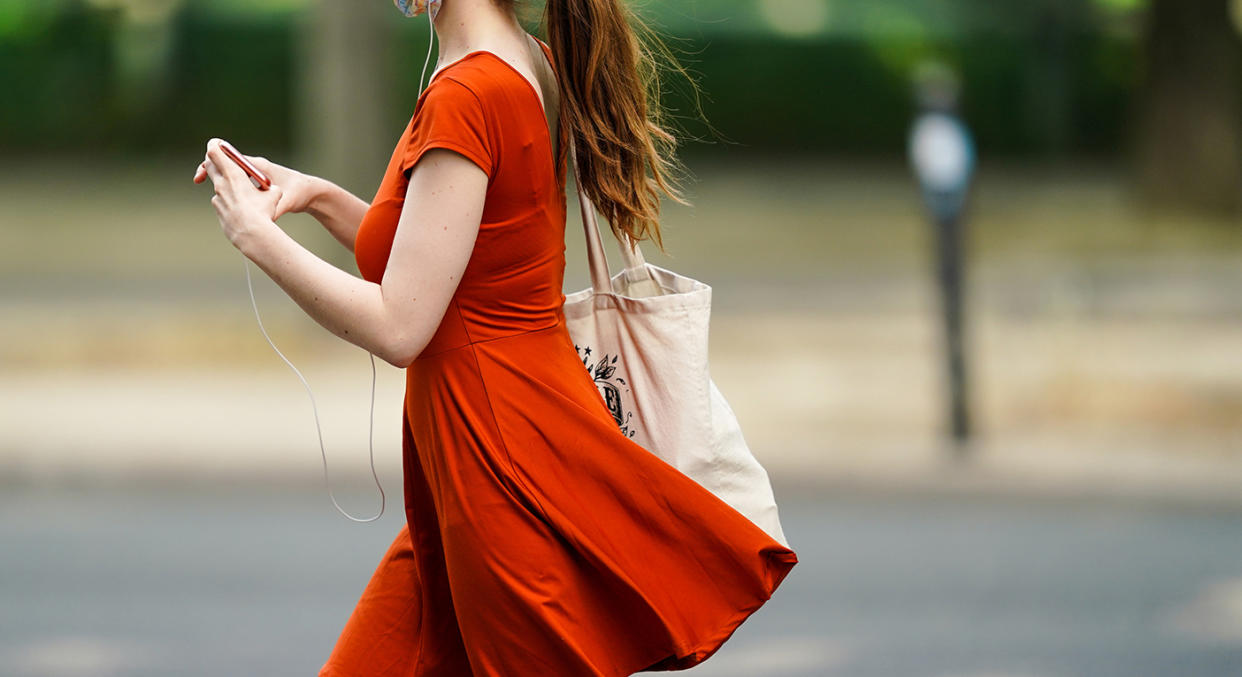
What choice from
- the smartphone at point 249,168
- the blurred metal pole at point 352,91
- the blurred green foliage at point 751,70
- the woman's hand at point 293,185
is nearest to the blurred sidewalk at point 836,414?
the blurred metal pole at point 352,91

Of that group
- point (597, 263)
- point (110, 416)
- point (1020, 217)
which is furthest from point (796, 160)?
point (597, 263)

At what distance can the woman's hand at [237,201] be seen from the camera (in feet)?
7.50

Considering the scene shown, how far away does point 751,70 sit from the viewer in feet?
68.0

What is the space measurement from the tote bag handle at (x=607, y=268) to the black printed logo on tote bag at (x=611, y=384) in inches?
4.2

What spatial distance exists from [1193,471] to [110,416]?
16.6 feet

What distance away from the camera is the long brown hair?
2.45 m

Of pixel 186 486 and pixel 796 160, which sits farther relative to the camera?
pixel 796 160

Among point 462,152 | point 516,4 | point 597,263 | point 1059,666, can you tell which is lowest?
point 1059,666

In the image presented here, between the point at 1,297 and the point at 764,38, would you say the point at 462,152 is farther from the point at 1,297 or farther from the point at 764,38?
the point at 764,38

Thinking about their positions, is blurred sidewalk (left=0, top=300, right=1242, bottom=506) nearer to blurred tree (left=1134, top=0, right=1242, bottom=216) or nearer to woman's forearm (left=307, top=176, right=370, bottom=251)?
woman's forearm (left=307, top=176, right=370, bottom=251)

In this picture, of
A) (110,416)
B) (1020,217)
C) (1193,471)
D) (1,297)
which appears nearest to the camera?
(1193,471)

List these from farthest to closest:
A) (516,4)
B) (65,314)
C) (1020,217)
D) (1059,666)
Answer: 1. (1020,217)
2. (65,314)
3. (1059,666)
4. (516,4)

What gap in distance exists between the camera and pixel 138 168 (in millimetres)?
20969

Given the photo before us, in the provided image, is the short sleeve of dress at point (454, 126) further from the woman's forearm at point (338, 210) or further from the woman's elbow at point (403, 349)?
the woman's forearm at point (338, 210)
